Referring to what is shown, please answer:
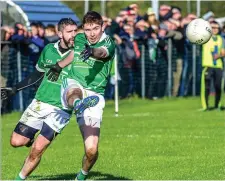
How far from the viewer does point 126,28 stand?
25.3 m

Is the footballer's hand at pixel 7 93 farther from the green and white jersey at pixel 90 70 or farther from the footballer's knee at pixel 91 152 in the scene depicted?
the footballer's knee at pixel 91 152

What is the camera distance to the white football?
46.8 feet

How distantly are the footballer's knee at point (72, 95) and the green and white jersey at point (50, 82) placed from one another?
0.71 metres

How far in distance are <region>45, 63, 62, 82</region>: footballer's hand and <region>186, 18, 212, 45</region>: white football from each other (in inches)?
124

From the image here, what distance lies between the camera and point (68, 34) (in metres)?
12.0

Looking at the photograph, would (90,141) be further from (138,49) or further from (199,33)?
(138,49)

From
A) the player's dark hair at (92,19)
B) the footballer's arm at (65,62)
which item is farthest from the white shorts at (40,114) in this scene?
the player's dark hair at (92,19)

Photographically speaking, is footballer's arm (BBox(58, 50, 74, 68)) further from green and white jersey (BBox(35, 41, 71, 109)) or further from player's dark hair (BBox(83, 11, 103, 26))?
player's dark hair (BBox(83, 11, 103, 26))

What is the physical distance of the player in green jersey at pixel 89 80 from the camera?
1069 cm

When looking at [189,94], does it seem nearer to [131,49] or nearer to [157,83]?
[157,83]

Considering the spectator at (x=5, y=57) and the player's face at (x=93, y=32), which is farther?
the spectator at (x=5, y=57)

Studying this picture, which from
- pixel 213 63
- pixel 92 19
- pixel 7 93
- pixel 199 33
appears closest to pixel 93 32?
pixel 92 19

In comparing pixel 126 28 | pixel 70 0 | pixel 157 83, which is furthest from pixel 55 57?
pixel 70 0

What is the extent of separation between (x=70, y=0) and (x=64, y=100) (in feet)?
79.1
